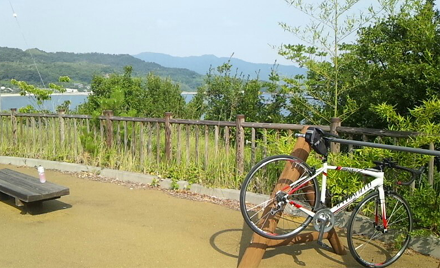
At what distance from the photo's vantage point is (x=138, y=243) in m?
4.70

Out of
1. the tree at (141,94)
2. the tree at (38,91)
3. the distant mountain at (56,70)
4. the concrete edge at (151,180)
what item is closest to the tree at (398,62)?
the concrete edge at (151,180)

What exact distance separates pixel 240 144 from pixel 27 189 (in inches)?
125

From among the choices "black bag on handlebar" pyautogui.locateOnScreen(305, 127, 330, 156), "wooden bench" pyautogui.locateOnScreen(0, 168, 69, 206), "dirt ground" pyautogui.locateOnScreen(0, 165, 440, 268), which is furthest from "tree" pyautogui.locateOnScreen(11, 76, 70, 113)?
"black bag on handlebar" pyautogui.locateOnScreen(305, 127, 330, 156)

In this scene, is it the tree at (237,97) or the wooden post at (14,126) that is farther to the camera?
the wooden post at (14,126)

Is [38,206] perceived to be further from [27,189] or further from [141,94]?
[141,94]

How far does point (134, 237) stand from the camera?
4891 millimetres

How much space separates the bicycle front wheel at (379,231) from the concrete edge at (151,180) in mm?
256

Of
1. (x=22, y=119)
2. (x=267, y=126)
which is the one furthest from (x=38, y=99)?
(x=267, y=126)

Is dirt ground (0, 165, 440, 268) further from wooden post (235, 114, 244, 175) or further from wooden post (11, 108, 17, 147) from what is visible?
wooden post (11, 108, 17, 147)

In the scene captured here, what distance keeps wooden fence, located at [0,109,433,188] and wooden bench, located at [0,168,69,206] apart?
231 cm

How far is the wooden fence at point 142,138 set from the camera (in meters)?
6.82

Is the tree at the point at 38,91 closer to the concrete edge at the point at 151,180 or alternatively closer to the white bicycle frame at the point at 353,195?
the concrete edge at the point at 151,180

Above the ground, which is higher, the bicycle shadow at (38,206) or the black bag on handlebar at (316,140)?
the black bag on handlebar at (316,140)

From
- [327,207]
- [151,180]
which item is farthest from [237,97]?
[327,207]
